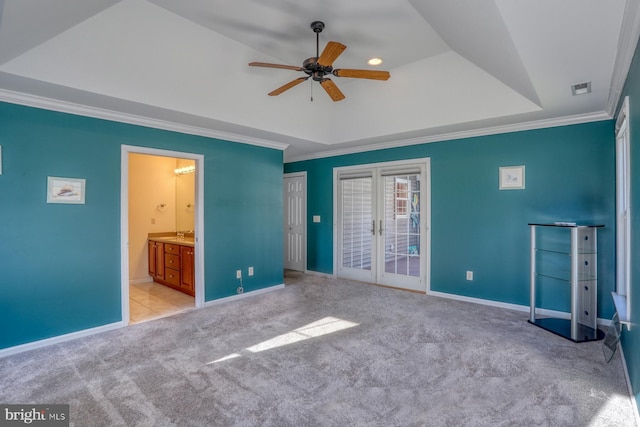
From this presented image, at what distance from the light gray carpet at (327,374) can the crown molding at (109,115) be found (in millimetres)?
2320

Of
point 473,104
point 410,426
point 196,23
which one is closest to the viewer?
point 410,426

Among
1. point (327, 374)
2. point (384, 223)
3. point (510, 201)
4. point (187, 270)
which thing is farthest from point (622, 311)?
point (187, 270)

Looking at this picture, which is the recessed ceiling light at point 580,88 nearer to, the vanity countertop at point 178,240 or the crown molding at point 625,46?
the crown molding at point 625,46

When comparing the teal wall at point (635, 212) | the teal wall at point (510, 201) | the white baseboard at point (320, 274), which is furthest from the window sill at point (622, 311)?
the white baseboard at point (320, 274)

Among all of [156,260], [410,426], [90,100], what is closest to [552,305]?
[410,426]

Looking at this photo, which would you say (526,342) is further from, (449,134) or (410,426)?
(449,134)

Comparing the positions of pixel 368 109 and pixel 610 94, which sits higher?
pixel 368 109

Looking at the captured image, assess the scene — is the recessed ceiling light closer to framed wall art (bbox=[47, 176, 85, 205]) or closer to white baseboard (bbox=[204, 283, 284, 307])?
white baseboard (bbox=[204, 283, 284, 307])

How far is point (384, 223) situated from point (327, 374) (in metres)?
3.24

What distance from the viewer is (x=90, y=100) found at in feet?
10.1

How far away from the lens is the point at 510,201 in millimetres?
4102

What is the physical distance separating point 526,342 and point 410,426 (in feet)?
6.09

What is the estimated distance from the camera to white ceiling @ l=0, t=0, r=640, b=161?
2098 millimetres

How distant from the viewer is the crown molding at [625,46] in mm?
1760
